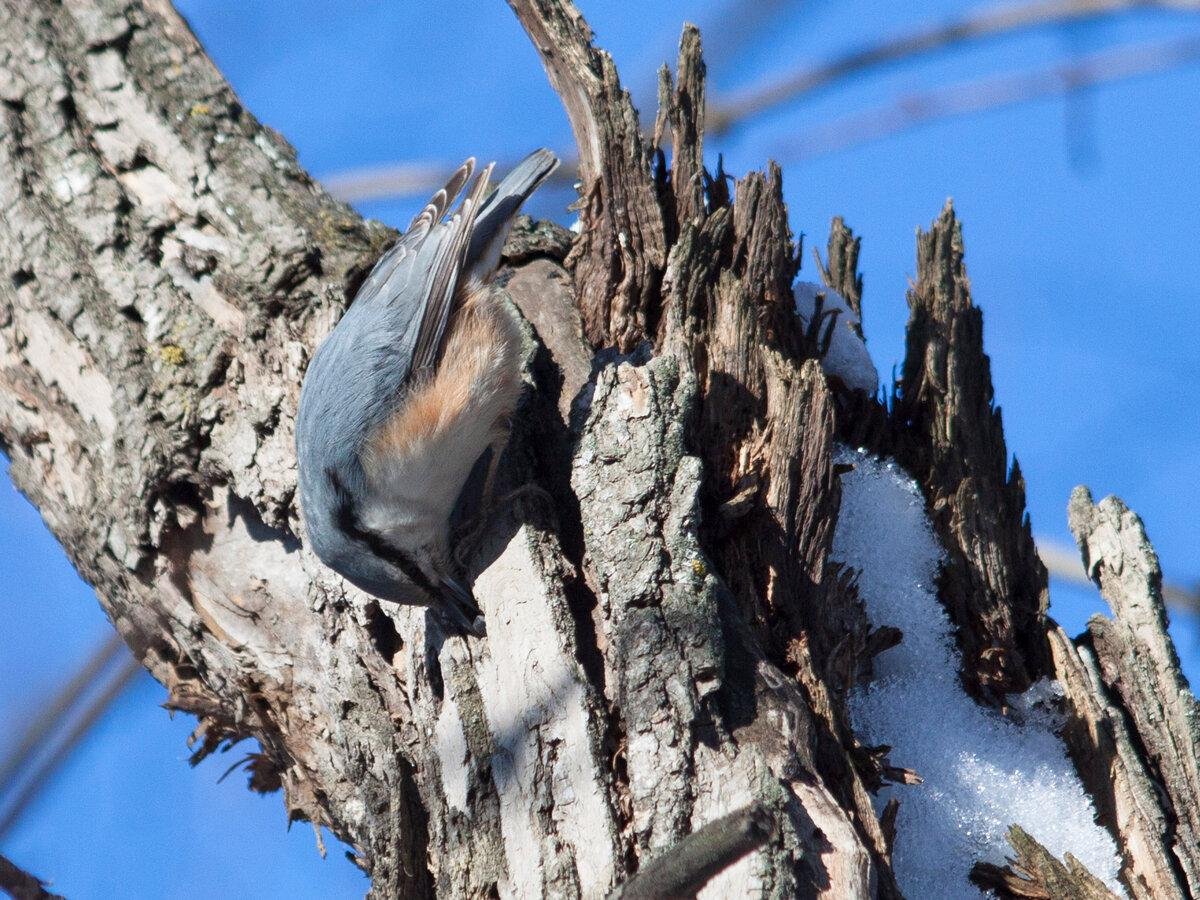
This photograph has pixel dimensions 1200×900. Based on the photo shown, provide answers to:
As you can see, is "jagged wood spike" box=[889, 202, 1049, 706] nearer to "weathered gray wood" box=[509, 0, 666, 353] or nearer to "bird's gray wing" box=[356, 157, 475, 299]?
"weathered gray wood" box=[509, 0, 666, 353]

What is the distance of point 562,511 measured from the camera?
2264mm

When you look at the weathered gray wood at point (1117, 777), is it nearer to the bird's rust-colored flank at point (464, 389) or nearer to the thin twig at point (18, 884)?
the bird's rust-colored flank at point (464, 389)

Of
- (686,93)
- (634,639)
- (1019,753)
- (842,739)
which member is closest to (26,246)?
(686,93)

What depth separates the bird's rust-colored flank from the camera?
8.33 ft

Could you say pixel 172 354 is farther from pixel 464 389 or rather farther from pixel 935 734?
pixel 935 734

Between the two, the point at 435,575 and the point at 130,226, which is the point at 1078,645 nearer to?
the point at 435,575

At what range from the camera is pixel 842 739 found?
1.95 metres

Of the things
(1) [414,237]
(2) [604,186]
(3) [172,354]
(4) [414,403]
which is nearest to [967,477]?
(2) [604,186]

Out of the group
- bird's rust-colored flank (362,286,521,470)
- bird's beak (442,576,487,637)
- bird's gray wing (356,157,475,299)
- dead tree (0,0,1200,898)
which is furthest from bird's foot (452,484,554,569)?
bird's gray wing (356,157,475,299)

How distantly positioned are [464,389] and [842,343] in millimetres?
878

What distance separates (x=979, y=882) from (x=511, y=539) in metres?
1.00

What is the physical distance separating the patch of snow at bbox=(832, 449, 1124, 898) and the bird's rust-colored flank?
2.50 feet

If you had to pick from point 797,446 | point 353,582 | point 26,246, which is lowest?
point 353,582

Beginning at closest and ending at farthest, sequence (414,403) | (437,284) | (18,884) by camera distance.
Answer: (18,884), (414,403), (437,284)
